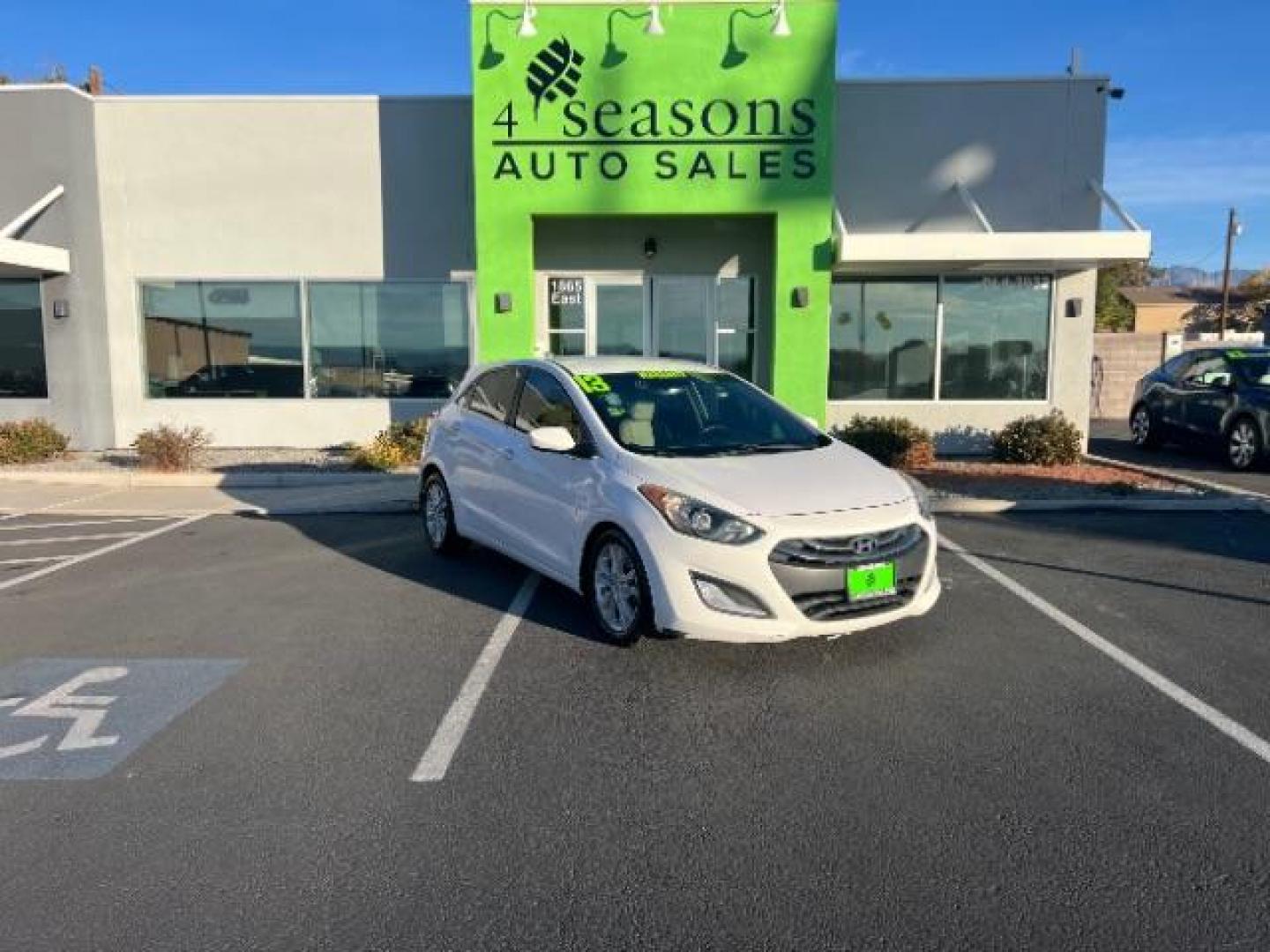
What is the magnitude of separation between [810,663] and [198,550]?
18.8 feet

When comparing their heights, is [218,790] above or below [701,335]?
below

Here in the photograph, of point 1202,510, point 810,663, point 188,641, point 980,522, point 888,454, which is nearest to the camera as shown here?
point 810,663

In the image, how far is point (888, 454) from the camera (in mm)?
11828

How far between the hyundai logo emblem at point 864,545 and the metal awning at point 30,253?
1233cm

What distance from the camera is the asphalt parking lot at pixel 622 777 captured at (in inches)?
116

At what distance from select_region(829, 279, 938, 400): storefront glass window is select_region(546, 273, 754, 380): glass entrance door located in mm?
1273

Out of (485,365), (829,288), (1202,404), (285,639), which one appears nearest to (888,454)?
(829,288)

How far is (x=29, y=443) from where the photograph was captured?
1287cm

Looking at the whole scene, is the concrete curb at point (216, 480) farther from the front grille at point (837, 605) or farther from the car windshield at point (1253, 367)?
the car windshield at point (1253, 367)

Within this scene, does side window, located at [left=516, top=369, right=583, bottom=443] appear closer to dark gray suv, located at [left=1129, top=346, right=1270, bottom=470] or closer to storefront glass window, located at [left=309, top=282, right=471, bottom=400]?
storefront glass window, located at [left=309, top=282, right=471, bottom=400]

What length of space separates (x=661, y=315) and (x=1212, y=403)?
7.86m

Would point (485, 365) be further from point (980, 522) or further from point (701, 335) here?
point (701, 335)

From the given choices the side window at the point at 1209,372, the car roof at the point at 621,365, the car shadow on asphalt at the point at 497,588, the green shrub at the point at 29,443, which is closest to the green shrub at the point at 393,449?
the car shadow on asphalt at the point at 497,588

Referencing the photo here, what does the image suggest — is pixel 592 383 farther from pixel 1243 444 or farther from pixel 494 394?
pixel 1243 444
